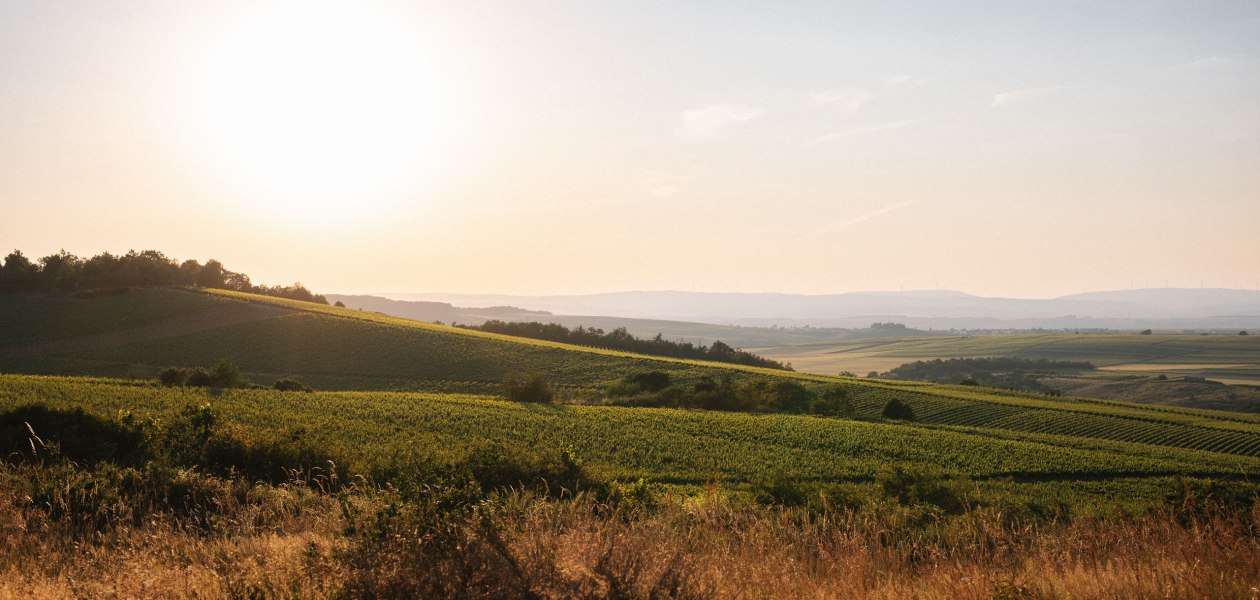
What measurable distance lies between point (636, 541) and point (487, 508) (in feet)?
5.31

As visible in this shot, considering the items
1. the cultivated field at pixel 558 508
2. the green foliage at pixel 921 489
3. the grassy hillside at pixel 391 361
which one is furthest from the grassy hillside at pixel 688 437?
the green foliage at pixel 921 489

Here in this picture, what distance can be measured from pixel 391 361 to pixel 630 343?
157ft

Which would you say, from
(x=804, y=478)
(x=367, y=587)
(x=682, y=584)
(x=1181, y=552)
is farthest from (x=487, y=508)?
(x=804, y=478)

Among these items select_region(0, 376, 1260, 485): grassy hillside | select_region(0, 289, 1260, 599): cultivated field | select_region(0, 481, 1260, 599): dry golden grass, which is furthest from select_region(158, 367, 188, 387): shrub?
select_region(0, 481, 1260, 599): dry golden grass

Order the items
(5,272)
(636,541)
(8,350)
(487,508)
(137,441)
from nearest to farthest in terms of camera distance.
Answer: (636,541), (487,508), (137,441), (8,350), (5,272)

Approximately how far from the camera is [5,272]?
102000 mm

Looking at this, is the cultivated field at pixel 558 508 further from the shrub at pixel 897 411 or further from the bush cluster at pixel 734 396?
the bush cluster at pixel 734 396

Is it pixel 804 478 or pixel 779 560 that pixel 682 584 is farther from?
pixel 804 478

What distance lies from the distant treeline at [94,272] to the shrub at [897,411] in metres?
105

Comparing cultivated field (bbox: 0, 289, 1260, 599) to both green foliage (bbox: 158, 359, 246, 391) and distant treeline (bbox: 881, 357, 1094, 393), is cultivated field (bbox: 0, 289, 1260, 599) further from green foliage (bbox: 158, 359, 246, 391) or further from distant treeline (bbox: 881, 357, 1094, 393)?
distant treeline (bbox: 881, 357, 1094, 393)

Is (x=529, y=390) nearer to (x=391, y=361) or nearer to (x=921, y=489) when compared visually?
(x=391, y=361)

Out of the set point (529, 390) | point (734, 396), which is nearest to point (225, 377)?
point (529, 390)

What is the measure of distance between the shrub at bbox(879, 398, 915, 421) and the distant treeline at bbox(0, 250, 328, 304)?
105 metres

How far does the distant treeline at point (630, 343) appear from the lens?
11525cm
